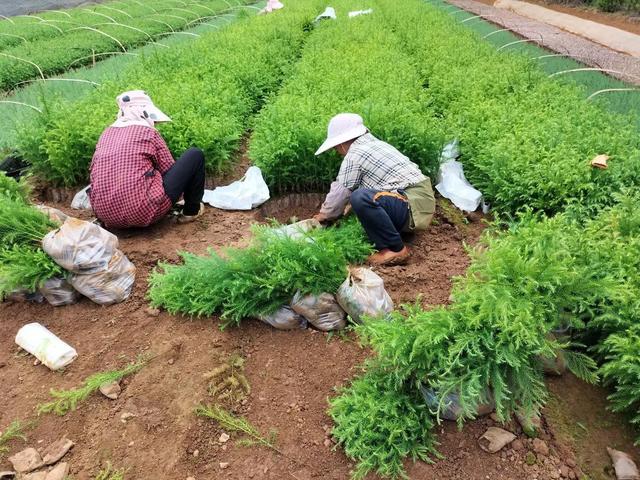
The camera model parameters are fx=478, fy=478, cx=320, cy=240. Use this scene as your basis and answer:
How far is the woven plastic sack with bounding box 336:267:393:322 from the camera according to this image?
2.95m

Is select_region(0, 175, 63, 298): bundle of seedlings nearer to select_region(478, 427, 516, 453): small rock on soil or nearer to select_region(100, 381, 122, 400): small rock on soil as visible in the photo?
select_region(100, 381, 122, 400): small rock on soil

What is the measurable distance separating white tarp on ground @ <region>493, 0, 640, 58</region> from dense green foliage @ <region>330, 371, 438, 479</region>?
37.5 feet

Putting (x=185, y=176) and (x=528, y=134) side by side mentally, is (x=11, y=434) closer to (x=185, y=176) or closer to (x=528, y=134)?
(x=185, y=176)

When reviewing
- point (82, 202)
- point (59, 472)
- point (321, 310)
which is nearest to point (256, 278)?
point (321, 310)

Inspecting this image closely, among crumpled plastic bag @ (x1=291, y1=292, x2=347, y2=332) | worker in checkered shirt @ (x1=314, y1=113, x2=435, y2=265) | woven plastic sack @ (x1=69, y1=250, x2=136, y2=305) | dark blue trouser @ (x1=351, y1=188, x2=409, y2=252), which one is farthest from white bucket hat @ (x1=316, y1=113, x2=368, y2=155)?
woven plastic sack @ (x1=69, y1=250, x2=136, y2=305)

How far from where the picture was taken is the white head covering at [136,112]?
13.6 feet

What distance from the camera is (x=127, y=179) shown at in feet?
12.8

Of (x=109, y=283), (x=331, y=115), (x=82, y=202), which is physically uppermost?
(x=331, y=115)

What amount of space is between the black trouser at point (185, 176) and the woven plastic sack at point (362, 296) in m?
2.00

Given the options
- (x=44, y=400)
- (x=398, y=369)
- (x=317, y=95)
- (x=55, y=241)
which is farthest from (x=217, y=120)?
(x=398, y=369)

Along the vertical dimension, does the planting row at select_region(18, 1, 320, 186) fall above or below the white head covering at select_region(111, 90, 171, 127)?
below

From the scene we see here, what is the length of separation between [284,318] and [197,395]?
728 mm

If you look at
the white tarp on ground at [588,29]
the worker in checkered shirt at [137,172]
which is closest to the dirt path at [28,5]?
the white tarp on ground at [588,29]

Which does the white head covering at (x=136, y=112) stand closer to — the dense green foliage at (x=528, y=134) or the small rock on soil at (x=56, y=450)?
the small rock on soil at (x=56, y=450)
